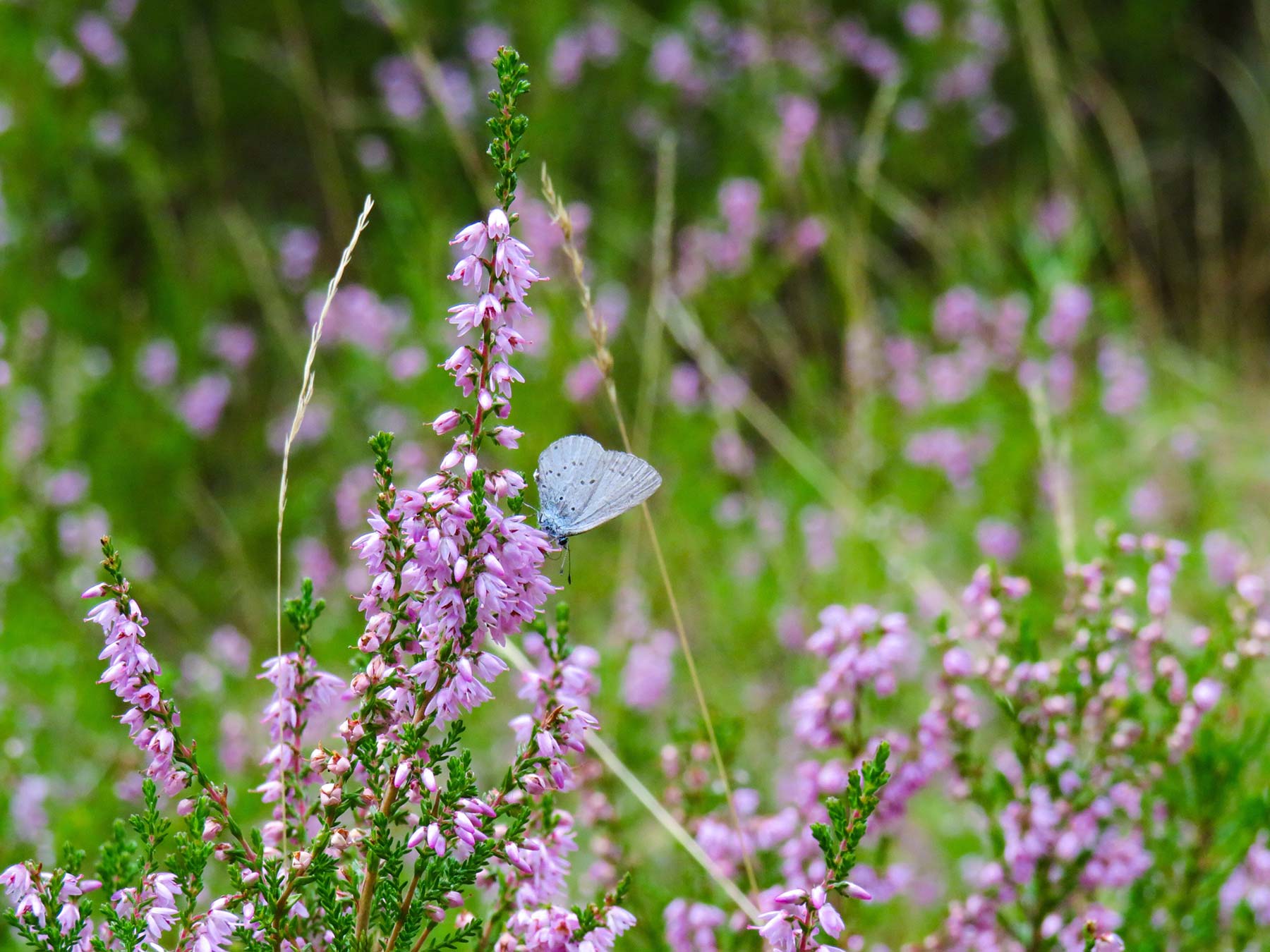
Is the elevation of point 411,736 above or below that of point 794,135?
below

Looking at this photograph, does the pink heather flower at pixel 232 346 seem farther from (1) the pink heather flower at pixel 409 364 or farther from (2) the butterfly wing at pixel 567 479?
(2) the butterfly wing at pixel 567 479

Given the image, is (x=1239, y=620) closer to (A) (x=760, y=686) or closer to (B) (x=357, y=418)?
(A) (x=760, y=686)

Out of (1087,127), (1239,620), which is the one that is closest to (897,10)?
(1087,127)

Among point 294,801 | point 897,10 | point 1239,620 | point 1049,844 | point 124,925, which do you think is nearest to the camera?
point 124,925

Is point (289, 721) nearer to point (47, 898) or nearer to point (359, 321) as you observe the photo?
point (47, 898)

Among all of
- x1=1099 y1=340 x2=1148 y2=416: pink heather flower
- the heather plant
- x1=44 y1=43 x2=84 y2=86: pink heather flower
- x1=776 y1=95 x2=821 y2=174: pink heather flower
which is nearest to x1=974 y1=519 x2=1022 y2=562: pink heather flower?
x1=1099 y1=340 x2=1148 y2=416: pink heather flower

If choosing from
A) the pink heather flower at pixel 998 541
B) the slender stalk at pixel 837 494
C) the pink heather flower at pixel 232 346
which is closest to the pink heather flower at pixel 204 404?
the pink heather flower at pixel 232 346

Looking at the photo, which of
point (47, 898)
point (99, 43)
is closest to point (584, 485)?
point (47, 898)

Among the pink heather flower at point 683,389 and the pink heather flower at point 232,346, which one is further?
the pink heather flower at point 232,346
